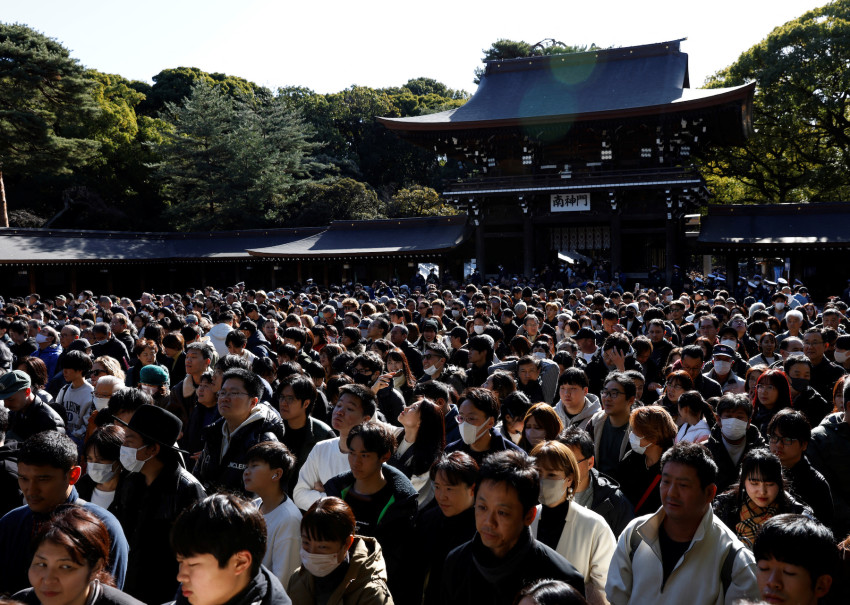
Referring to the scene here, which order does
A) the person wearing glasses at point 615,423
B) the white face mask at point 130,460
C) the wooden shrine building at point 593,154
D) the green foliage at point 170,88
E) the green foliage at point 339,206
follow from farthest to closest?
1. the green foliage at point 170,88
2. the green foliage at point 339,206
3. the wooden shrine building at point 593,154
4. the person wearing glasses at point 615,423
5. the white face mask at point 130,460

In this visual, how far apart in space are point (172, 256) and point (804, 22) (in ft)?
93.8

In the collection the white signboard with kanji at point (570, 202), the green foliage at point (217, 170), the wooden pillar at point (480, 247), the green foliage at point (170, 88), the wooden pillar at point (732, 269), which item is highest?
the green foliage at point (170, 88)

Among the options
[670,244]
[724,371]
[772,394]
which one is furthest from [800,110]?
[772,394]

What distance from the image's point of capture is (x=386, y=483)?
11.1ft

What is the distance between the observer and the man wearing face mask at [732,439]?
4.20 metres

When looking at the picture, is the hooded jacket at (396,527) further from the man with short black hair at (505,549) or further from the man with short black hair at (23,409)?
the man with short black hair at (23,409)

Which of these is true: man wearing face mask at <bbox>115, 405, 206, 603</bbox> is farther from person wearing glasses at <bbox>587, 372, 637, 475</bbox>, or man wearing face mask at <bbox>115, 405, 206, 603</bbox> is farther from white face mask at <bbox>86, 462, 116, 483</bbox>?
person wearing glasses at <bbox>587, 372, 637, 475</bbox>

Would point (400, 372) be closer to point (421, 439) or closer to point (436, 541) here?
point (421, 439)

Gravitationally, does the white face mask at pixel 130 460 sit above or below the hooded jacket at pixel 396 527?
above

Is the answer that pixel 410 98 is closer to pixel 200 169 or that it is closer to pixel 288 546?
pixel 200 169

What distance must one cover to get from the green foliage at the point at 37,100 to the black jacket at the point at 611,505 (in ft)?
98.7

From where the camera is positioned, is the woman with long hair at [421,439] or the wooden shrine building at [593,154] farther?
the wooden shrine building at [593,154]

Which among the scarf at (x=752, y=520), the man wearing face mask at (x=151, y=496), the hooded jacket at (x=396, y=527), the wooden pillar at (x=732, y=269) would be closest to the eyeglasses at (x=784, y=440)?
the scarf at (x=752, y=520)

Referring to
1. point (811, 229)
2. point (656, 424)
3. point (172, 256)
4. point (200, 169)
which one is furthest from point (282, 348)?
point (200, 169)
